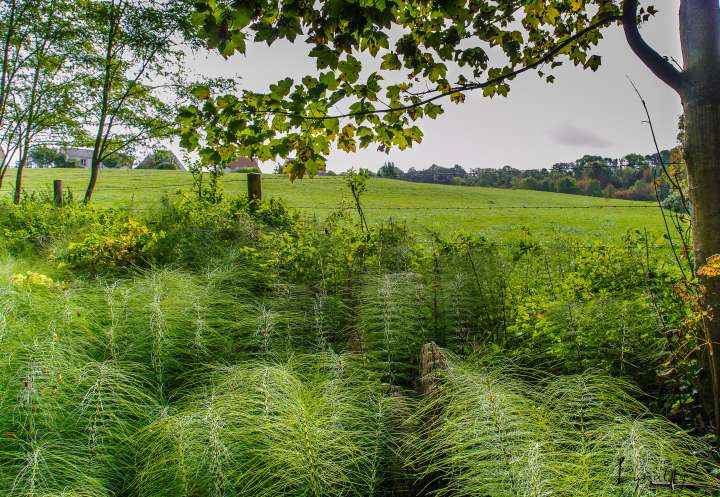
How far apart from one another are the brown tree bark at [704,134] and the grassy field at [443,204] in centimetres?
733

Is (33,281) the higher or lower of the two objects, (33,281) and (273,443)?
the higher

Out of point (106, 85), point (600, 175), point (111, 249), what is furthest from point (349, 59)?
point (600, 175)

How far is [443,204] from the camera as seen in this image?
86.9ft

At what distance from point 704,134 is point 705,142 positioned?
0.17 feet

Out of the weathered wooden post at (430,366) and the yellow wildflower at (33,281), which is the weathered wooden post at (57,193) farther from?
the weathered wooden post at (430,366)

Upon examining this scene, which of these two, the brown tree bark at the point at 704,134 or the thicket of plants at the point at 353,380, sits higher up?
the brown tree bark at the point at 704,134

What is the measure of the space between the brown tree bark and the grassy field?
24.0 ft

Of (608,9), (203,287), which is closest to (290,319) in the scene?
(203,287)

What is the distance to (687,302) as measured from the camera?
9.69ft

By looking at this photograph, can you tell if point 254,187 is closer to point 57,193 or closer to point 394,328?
point 394,328

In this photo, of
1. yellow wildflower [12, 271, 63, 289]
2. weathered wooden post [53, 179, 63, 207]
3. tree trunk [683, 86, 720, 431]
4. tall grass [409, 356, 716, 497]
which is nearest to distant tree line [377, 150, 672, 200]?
tree trunk [683, 86, 720, 431]

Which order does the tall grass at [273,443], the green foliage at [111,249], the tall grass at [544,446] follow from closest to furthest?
the tall grass at [544,446], the tall grass at [273,443], the green foliage at [111,249]

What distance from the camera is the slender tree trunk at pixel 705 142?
280 centimetres

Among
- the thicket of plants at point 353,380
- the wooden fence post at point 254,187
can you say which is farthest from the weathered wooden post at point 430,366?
the wooden fence post at point 254,187
